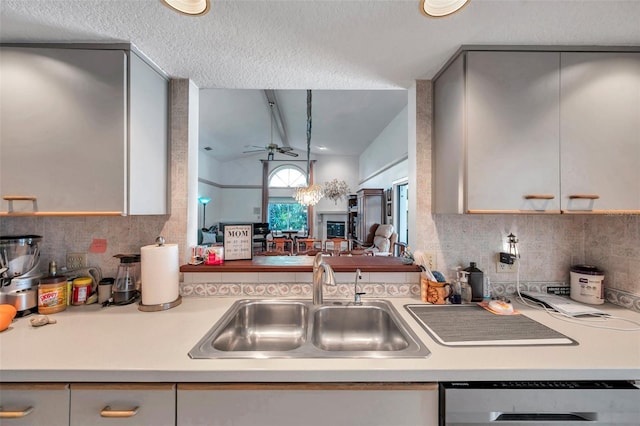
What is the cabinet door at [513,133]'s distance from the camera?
119 cm

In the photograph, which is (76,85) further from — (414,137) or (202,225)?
(202,225)

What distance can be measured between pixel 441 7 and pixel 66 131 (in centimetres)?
167

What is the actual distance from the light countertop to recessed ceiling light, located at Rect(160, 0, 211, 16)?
4.17ft

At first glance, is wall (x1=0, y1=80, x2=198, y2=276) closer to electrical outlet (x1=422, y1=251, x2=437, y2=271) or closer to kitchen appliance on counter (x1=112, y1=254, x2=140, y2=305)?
kitchen appliance on counter (x1=112, y1=254, x2=140, y2=305)

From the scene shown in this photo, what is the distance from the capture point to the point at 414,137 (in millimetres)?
1578

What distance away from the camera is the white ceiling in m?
1.01

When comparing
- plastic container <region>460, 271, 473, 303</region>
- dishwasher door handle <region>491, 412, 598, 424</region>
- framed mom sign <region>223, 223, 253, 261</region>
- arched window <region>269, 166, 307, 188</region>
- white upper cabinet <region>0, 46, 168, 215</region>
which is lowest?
dishwasher door handle <region>491, 412, 598, 424</region>

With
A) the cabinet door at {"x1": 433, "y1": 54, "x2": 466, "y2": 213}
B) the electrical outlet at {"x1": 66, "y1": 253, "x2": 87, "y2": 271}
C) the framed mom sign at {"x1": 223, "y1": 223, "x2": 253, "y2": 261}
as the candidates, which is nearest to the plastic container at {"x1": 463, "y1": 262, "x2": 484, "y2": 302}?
the cabinet door at {"x1": 433, "y1": 54, "x2": 466, "y2": 213}

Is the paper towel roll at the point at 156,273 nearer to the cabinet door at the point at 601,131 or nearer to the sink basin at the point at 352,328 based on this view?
the sink basin at the point at 352,328

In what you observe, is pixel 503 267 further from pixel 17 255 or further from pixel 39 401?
pixel 17 255

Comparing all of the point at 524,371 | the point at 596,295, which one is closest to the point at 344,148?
the point at 596,295


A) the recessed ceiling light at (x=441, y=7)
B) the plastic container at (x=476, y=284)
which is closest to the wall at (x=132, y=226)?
the recessed ceiling light at (x=441, y=7)

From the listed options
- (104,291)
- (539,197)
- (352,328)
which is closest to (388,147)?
(539,197)

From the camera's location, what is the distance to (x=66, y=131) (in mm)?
1152
